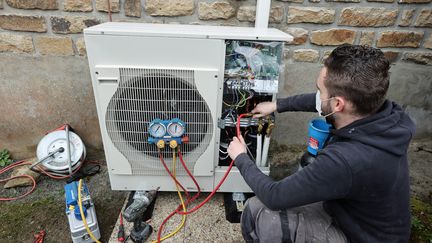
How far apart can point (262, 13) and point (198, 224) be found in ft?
4.41

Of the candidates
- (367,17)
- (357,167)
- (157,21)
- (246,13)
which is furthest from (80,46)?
(367,17)

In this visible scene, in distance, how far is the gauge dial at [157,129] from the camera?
1.36 metres

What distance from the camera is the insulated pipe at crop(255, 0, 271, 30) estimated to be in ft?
5.53

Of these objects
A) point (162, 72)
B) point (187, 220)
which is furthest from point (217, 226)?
point (162, 72)

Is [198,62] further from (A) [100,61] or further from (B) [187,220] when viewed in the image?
(B) [187,220]

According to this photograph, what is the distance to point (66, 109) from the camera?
2.09m

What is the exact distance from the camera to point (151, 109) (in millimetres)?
1363

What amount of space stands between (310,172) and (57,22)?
1855 mm

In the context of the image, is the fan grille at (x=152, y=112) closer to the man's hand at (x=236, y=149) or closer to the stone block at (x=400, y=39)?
the man's hand at (x=236, y=149)

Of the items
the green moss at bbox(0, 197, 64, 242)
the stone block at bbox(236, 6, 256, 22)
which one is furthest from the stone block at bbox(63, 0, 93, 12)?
the green moss at bbox(0, 197, 64, 242)

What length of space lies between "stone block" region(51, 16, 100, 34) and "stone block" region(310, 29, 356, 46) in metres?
1.50

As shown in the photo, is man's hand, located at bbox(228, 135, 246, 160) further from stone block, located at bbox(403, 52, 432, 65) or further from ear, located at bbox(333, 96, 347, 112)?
stone block, located at bbox(403, 52, 432, 65)

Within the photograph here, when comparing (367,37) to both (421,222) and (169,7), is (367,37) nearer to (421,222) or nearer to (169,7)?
(421,222)

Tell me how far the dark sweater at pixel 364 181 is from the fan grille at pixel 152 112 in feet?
1.47
